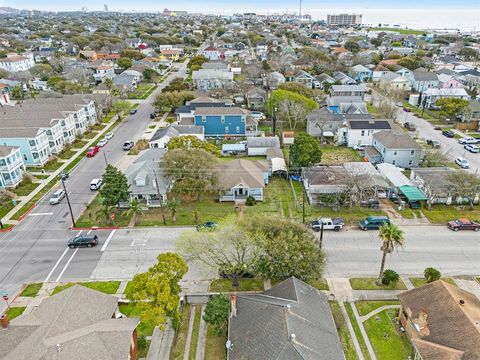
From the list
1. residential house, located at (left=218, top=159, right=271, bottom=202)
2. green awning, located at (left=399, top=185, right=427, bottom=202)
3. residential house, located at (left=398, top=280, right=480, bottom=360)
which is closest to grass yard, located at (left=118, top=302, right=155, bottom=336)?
residential house, located at (left=398, top=280, right=480, bottom=360)

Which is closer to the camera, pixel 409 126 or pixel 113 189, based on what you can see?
pixel 113 189

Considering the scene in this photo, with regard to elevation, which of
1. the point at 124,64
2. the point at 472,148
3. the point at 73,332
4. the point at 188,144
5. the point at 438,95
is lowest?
the point at 472,148

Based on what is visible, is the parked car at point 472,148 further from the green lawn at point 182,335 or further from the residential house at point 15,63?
the residential house at point 15,63

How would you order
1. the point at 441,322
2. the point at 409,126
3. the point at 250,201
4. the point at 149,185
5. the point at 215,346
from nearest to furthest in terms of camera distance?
the point at 441,322 < the point at 215,346 < the point at 250,201 < the point at 149,185 < the point at 409,126

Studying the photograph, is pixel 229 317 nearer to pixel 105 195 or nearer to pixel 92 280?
pixel 92 280

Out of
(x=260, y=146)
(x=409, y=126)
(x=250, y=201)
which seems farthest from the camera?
(x=409, y=126)

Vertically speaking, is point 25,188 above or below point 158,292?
below

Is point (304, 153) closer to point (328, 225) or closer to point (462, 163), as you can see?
point (328, 225)

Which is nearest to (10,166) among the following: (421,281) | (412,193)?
(421,281)
